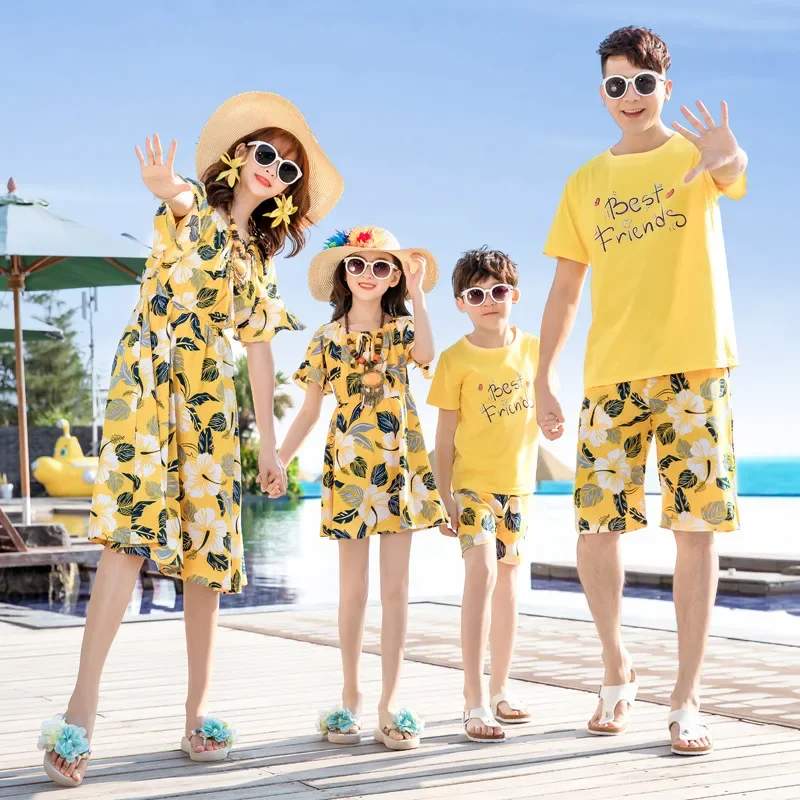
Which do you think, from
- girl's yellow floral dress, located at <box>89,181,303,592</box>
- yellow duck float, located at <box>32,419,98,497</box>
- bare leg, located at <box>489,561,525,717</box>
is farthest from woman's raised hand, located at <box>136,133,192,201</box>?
→ yellow duck float, located at <box>32,419,98,497</box>

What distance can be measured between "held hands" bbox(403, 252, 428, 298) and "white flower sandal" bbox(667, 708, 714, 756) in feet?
4.87

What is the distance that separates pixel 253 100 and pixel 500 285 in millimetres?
1037

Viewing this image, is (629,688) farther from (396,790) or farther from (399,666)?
(396,790)

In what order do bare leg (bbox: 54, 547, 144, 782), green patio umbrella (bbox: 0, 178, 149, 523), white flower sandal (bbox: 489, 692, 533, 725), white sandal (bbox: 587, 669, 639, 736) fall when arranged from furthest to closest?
green patio umbrella (bbox: 0, 178, 149, 523)
white flower sandal (bbox: 489, 692, 533, 725)
white sandal (bbox: 587, 669, 639, 736)
bare leg (bbox: 54, 547, 144, 782)

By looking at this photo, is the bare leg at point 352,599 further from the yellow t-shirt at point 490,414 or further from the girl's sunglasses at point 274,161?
the girl's sunglasses at point 274,161

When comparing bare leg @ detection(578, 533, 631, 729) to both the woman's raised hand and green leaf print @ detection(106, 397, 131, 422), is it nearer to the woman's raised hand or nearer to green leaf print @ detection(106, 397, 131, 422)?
green leaf print @ detection(106, 397, 131, 422)

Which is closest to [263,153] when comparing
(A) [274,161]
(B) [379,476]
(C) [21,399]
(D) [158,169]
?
(A) [274,161]

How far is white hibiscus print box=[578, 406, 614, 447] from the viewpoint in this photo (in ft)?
11.3

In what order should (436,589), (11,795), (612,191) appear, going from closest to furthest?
(11,795) < (612,191) < (436,589)

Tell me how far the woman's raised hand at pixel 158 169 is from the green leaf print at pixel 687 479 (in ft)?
5.23

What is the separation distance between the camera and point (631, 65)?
3.45m

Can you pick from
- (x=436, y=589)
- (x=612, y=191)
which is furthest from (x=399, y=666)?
(x=436, y=589)

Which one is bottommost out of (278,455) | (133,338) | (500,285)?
(278,455)

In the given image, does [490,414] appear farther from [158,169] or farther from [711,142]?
[158,169]
